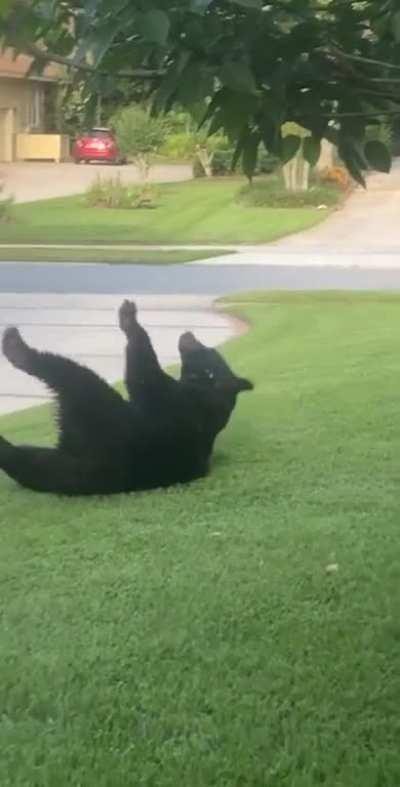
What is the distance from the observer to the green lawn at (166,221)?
97.0 feet

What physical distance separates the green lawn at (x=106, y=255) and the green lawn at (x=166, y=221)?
2.35 meters

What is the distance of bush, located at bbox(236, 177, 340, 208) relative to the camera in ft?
120

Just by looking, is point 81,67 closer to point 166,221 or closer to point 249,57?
point 249,57

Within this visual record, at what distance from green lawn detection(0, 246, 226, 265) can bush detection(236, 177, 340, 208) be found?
32.5 ft

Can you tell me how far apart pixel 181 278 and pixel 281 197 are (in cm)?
1586

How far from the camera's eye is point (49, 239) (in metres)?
29.0

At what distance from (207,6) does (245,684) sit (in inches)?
90.4

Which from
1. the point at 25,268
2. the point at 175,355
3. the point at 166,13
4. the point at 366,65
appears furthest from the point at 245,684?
the point at 25,268

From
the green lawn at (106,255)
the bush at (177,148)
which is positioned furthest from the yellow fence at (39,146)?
the green lawn at (106,255)

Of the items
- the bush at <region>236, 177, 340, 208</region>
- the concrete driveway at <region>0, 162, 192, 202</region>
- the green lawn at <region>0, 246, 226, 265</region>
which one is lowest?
the concrete driveway at <region>0, 162, 192, 202</region>

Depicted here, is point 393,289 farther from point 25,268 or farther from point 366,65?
point 366,65

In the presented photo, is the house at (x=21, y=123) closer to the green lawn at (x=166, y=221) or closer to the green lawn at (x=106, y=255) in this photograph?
the green lawn at (x=166, y=221)

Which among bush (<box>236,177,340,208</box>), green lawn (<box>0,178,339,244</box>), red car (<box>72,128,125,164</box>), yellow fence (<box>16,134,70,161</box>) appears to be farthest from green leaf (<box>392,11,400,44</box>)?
yellow fence (<box>16,134,70,161</box>)

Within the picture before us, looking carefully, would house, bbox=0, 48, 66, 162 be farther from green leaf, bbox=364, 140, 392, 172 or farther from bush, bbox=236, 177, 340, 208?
green leaf, bbox=364, 140, 392, 172
